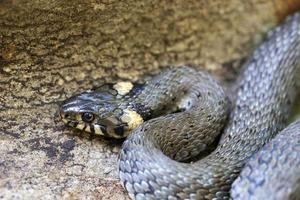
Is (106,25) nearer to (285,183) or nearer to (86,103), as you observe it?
(86,103)

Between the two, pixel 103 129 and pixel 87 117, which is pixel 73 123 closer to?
pixel 87 117

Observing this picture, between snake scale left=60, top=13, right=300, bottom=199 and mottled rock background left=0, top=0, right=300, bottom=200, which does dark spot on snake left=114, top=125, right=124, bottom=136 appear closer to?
snake scale left=60, top=13, right=300, bottom=199

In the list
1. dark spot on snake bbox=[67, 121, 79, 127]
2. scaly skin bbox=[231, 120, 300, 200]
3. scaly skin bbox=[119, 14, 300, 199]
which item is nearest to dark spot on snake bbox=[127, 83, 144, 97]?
scaly skin bbox=[119, 14, 300, 199]

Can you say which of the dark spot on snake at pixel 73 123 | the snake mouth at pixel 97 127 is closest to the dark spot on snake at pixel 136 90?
the snake mouth at pixel 97 127

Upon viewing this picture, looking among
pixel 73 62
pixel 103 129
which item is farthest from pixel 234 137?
pixel 73 62

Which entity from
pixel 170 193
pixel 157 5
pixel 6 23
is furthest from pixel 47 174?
pixel 157 5

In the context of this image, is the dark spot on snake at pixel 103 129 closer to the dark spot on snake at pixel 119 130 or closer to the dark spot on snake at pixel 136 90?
the dark spot on snake at pixel 119 130

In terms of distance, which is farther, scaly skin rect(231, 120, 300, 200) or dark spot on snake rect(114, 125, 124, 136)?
dark spot on snake rect(114, 125, 124, 136)

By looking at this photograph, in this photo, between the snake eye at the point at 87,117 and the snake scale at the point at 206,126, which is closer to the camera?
the snake scale at the point at 206,126
